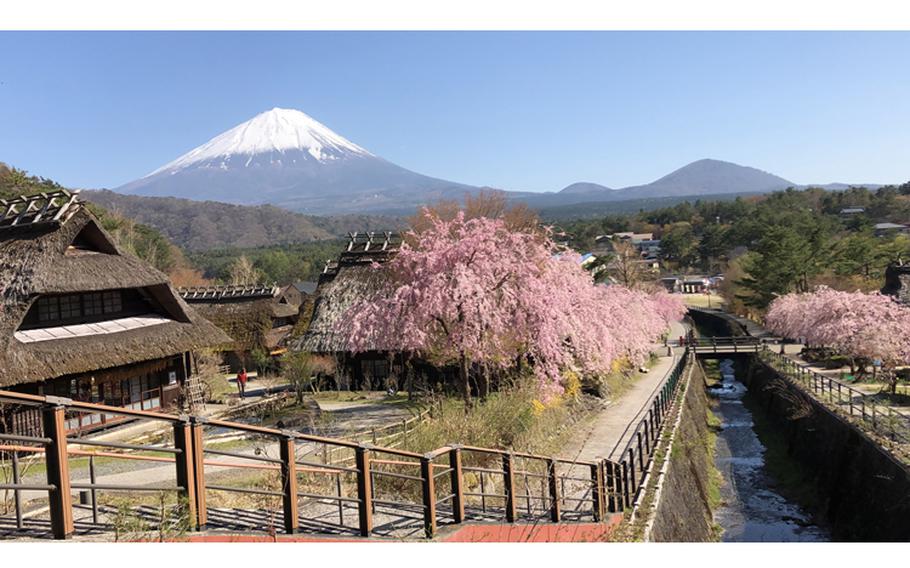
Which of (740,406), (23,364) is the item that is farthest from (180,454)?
(740,406)

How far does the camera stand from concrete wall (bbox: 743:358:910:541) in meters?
14.6

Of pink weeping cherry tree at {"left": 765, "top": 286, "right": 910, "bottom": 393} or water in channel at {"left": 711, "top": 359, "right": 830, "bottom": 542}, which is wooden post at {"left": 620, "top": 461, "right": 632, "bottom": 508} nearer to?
water in channel at {"left": 711, "top": 359, "right": 830, "bottom": 542}

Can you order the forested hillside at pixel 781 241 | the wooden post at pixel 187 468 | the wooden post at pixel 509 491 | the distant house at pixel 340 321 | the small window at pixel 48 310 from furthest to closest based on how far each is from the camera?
the forested hillside at pixel 781 241 → the distant house at pixel 340 321 → the small window at pixel 48 310 → the wooden post at pixel 509 491 → the wooden post at pixel 187 468

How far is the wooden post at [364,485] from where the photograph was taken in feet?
19.4

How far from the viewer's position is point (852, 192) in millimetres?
100625

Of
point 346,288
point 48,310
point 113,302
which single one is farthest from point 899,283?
point 48,310

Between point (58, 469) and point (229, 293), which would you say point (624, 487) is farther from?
point (229, 293)

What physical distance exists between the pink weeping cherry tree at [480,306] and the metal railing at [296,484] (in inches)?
159

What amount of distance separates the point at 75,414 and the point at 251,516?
13.0 m

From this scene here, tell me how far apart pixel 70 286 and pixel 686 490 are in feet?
51.6

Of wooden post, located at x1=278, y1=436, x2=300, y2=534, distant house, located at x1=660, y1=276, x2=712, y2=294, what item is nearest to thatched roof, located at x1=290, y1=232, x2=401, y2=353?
wooden post, located at x1=278, y1=436, x2=300, y2=534

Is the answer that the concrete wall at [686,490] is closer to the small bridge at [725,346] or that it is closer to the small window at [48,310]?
the small bridge at [725,346]

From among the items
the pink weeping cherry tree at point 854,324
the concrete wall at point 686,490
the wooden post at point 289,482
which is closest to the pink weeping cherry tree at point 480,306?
the concrete wall at point 686,490

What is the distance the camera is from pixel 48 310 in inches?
688
